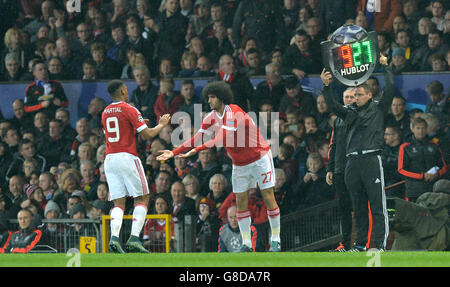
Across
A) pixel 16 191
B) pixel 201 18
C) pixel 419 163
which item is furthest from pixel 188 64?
pixel 419 163

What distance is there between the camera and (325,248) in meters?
13.9

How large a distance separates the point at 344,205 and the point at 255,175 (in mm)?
1227

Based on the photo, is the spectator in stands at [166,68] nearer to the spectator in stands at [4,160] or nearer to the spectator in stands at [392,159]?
the spectator in stands at [4,160]

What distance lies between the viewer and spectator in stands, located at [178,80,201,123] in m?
16.0

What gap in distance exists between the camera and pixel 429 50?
1538 centimetres

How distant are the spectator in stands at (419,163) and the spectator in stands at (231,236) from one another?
2.42m

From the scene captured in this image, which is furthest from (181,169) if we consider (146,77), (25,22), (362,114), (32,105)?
(25,22)

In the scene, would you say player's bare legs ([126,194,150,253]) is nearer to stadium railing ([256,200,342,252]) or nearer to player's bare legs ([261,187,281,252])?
player's bare legs ([261,187,281,252])

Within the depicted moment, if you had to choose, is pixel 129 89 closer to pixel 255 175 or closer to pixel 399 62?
pixel 399 62

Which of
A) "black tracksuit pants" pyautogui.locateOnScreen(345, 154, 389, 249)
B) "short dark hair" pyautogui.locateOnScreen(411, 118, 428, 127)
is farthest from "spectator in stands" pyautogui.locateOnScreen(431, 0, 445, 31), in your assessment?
"black tracksuit pants" pyautogui.locateOnScreen(345, 154, 389, 249)

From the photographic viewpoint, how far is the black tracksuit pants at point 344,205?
11602 mm

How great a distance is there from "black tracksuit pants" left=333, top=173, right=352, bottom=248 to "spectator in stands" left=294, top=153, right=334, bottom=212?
2.49 metres

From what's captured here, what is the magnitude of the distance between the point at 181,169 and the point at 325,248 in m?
2.96

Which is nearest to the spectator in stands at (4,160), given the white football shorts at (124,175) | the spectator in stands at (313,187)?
the spectator in stands at (313,187)
